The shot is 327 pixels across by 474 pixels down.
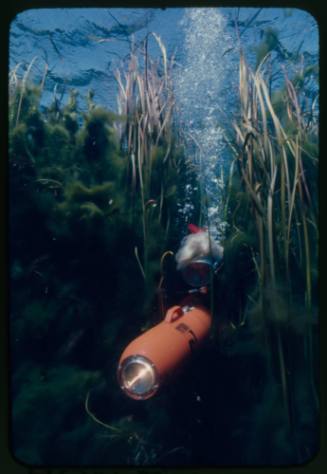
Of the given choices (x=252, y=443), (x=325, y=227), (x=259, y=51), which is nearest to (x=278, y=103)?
(x=259, y=51)

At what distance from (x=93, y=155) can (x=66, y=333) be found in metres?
0.92

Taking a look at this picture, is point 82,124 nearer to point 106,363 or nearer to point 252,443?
point 106,363

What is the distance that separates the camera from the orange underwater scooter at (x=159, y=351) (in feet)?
5.60

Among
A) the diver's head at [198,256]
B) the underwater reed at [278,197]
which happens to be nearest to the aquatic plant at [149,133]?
the diver's head at [198,256]

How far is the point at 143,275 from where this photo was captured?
1.97 m

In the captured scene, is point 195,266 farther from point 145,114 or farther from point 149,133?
point 145,114

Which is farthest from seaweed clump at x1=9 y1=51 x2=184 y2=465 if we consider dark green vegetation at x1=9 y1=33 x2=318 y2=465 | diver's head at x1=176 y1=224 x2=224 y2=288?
diver's head at x1=176 y1=224 x2=224 y2=288

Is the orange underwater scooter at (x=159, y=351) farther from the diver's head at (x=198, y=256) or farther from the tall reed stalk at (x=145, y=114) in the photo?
the tall reed stalk at (x=145, y=114)

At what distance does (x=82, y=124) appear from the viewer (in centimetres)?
195

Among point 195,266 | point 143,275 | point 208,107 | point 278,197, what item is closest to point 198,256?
point 195,266

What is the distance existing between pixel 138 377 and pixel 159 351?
18 cm

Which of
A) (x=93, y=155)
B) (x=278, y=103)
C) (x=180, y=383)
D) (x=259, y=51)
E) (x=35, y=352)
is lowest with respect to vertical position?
(x=180, y=383)

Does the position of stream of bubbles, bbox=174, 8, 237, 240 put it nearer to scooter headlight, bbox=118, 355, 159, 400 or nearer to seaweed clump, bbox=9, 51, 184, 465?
seaweed clump, bbox=9, 51, 184, 465

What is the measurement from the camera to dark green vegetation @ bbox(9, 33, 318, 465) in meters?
1.83
